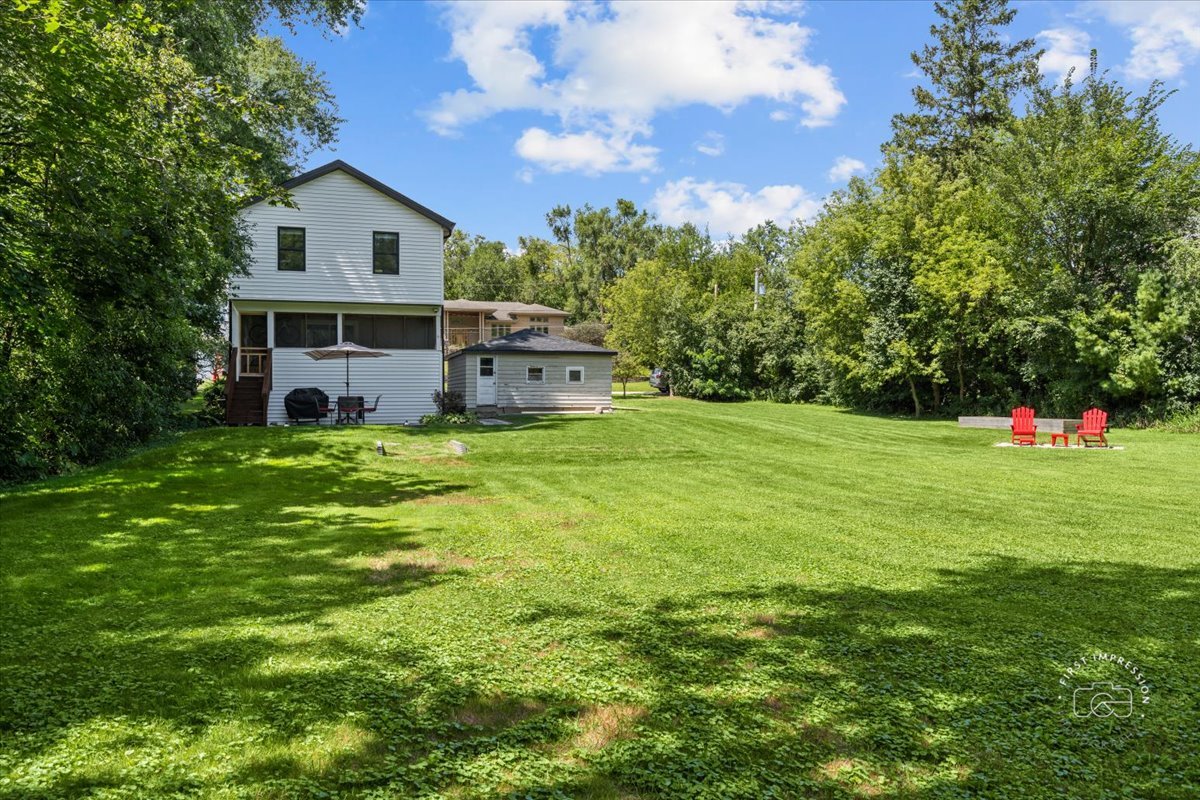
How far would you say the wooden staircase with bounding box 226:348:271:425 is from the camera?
1980 cm

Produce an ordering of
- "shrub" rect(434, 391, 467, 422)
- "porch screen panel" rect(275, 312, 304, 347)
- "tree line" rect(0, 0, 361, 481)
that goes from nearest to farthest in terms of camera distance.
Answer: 1. "tree line" rect(0, 0, 361, 481)
2. "porch screen panel" rect(275, 312, 304, 347)
3. "shrub" rect(434, 391, 467, 422)

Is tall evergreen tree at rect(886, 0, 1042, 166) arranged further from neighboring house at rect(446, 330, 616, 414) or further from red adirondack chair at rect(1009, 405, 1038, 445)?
red adirondack chair at rect(1009, 405, 1038, 445)

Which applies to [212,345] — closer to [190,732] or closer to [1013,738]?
[190,732]

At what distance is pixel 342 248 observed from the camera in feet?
71.1

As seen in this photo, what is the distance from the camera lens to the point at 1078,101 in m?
22.1

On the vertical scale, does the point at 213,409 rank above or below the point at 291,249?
below

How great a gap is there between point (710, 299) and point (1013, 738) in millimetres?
44686

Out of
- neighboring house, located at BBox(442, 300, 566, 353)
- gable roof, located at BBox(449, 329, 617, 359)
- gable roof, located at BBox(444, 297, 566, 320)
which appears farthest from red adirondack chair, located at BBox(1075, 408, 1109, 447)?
gable roof, located at BBox(444, 297, 566, 320)

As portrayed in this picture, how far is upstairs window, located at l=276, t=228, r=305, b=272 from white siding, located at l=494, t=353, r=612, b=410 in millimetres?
8426

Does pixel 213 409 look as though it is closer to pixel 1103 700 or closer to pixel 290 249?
pixel 290 249

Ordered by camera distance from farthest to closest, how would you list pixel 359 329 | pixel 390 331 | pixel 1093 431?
pixel 390 331, pixel 359 329, pixel 1093 431

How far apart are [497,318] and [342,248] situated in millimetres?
30317

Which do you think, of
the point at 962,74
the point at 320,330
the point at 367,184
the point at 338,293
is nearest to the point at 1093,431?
the point at 338,293

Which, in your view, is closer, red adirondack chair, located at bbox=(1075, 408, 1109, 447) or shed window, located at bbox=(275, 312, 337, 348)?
red adirondack chair, located at bbox=(1075, 408, 1109, 447)
